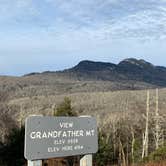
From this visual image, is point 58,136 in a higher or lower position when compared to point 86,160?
higher

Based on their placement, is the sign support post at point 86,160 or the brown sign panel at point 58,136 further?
the sign support post at point 86,160

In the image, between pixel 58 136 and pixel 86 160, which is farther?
pixel 86 160

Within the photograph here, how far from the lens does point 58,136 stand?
22.9ft

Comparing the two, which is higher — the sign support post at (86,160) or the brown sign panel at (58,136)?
the brown sign panel at (58,136)

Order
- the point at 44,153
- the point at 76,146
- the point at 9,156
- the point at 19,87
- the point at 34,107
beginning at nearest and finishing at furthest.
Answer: the point at 44,153 → the point at 76,146 → the point at 9,156 → the point at 34,107 → the point at 19,87

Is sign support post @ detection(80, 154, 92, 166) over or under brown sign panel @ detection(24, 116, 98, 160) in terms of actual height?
under

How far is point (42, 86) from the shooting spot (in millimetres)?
134375

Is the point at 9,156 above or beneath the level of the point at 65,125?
beneath

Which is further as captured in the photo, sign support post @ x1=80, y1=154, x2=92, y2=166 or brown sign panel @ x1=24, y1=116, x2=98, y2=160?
sign support post @ x1=80, y1=154, x2=92, y2=166

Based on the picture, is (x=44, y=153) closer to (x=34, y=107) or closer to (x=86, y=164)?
(x=86, y=164)

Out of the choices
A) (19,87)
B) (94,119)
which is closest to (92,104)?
(19,87)

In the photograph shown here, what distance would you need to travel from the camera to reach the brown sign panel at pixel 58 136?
6.62m

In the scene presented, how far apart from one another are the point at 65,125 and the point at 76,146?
398 millimetres

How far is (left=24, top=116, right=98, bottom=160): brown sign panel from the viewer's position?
6.62 meters
